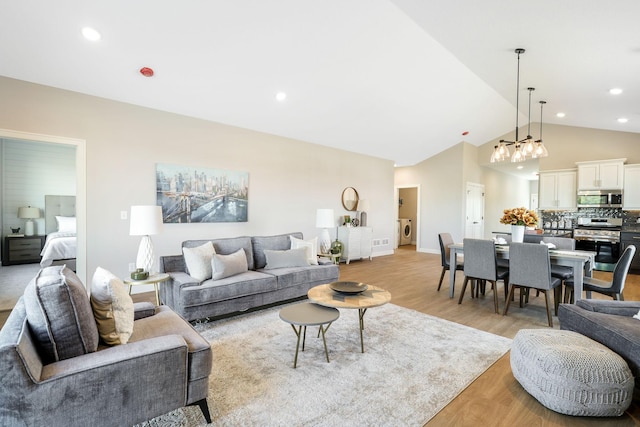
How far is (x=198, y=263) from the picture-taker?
11.0 ft

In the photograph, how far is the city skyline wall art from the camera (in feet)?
14.8

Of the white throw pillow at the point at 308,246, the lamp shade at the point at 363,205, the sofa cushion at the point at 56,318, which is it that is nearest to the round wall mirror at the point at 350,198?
the lamp shade at the point at 363,205

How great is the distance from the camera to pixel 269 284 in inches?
141

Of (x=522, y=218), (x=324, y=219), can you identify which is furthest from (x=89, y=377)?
(x=324, y=219)

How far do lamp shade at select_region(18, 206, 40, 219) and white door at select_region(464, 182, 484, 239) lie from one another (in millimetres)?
10406

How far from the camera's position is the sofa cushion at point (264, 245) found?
4141 millimetres

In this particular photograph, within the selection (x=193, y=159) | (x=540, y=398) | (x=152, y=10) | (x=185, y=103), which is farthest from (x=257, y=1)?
(x=540, y=398)

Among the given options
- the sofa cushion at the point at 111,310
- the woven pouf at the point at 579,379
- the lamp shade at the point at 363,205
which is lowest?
the woven pouf at the point at 579,379

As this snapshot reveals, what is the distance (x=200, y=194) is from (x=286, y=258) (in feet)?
6.31

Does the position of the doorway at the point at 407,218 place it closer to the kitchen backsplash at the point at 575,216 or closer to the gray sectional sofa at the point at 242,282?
the kitchen backsplash at the point at 575,216

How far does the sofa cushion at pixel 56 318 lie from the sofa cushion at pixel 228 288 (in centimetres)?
150

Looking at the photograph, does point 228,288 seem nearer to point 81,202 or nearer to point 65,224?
point 81,202

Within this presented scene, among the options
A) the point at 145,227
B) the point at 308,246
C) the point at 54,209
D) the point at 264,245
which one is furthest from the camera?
the point at 54,209

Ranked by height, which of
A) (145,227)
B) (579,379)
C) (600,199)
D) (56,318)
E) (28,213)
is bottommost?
(579,379)
